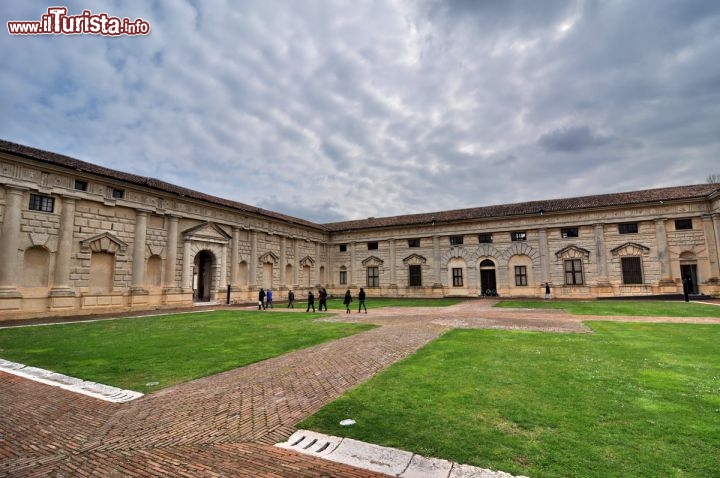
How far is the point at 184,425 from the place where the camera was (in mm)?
4750

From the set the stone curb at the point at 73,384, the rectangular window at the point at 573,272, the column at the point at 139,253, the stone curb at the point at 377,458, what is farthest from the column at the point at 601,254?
the column at the point at 139,253

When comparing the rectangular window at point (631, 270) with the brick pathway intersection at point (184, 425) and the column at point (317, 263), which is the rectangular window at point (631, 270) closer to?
the column at point (317, 263)

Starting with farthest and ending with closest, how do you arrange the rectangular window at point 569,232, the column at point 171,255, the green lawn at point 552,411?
the rectangular window at point 569,232 < the column at point 171,255 < the green lawn at point 552,411

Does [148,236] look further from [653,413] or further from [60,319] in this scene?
[653,413]

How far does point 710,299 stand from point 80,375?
34.9 m

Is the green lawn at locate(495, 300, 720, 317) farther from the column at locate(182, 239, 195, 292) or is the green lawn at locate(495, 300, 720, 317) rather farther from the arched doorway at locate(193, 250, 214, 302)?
the arched doorway at locate(193, 250, 214, 302)

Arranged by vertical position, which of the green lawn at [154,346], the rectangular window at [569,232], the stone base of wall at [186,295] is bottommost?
the green lawn at [154,346]

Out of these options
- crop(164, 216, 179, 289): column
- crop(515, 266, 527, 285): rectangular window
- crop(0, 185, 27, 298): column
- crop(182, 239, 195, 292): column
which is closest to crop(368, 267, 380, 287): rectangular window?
crop(515, 266, 527, 285): rectangular window

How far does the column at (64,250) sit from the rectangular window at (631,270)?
38.0 metres

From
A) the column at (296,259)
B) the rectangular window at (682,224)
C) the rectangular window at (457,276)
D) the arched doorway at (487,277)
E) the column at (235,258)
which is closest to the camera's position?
the rectangular window at (682,224)

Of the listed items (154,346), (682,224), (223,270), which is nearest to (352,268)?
(223,270)

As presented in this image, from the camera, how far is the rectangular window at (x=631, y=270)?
92.1 ft

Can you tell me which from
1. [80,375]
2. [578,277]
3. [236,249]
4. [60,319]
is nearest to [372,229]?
[236,249]

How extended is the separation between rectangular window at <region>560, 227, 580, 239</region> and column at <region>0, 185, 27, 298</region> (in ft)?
121
